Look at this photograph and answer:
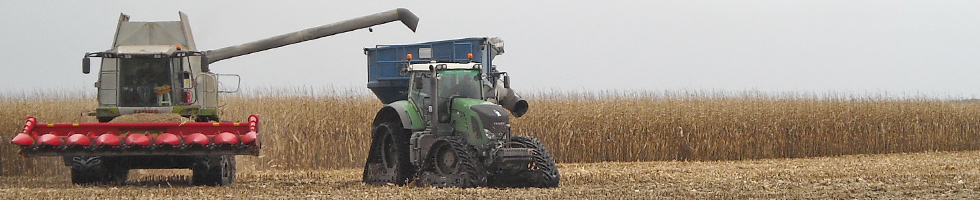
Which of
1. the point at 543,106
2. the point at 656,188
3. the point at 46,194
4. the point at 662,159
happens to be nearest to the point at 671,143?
the point at 662,159

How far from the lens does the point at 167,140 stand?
45.1 ft

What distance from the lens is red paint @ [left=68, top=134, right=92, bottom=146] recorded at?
13.6 meters

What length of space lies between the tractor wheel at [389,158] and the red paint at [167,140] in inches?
106

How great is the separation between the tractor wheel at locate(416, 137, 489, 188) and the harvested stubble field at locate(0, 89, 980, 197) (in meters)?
3.67

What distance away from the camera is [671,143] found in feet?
79.4

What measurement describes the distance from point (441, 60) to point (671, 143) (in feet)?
29.7

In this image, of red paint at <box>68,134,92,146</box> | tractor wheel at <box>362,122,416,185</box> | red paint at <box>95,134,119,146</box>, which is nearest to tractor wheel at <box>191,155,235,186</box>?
red paint at <box>95,134,119,146</box>

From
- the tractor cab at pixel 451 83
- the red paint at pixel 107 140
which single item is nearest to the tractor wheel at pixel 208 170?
the red paint at pixel 107 140

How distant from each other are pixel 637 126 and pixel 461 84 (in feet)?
32.6

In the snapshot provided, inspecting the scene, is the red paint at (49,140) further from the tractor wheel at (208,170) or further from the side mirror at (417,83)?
the side mirror at (417,83)

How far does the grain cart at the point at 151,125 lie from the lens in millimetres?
13758

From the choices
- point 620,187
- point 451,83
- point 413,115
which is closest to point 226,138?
point 413,115

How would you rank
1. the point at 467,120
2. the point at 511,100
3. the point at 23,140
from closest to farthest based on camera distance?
the point at 23,140 < the point at 467,120 < the point at 511,100

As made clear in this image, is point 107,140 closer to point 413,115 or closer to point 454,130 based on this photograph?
point 413,115
